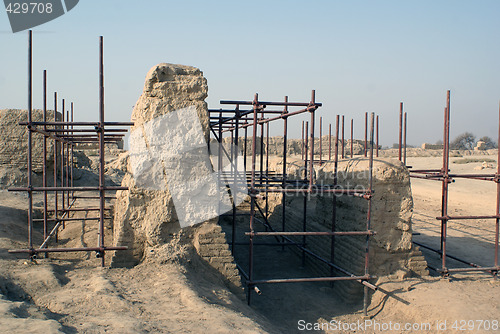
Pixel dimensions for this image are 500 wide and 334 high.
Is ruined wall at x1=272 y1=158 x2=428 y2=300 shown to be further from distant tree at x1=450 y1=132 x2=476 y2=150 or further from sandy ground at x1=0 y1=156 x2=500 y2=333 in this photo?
distant tree at x1=450 y1=132 x2=476 y2=150

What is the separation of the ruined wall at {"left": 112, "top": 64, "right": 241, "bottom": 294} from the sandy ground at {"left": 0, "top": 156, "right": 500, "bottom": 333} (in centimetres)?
21

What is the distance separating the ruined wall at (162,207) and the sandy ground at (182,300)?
207 millimetres

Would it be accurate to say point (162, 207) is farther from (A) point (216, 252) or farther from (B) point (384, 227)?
(B) point (384, 227)

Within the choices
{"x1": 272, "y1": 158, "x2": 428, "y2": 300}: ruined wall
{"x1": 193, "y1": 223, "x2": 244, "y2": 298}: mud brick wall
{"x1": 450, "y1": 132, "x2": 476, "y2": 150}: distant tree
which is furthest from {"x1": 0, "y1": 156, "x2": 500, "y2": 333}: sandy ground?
{"x1": 450, "y1": 132, "x2": 476, "y2": 150}: distant tree

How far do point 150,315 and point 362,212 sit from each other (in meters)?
4.06

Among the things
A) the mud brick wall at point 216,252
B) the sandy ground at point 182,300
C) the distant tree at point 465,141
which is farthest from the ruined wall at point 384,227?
the distant tree at point 465,141

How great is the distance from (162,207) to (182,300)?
145cm

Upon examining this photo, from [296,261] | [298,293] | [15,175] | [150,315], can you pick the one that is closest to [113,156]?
[15,175]

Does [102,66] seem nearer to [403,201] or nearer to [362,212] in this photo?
[362,212]

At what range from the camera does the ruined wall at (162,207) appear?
198 inches

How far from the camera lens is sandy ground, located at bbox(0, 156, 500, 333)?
344 centimetres

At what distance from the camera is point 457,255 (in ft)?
28.2

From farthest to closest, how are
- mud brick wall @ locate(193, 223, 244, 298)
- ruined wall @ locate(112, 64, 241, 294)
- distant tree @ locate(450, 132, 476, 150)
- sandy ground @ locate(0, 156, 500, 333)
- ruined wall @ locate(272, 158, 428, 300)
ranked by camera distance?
distant tree @ locate(450, 132, 476, 150)
ruined wall @ locate(272, 158, 428, 300)
mud brick wall @ locate(193, 223, 244, 298)
ruined wall @ locate(112, 64, 241, 294)
sandy ground @ locate(0, 156, 500, 333)

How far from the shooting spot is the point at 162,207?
5062 millimetres
